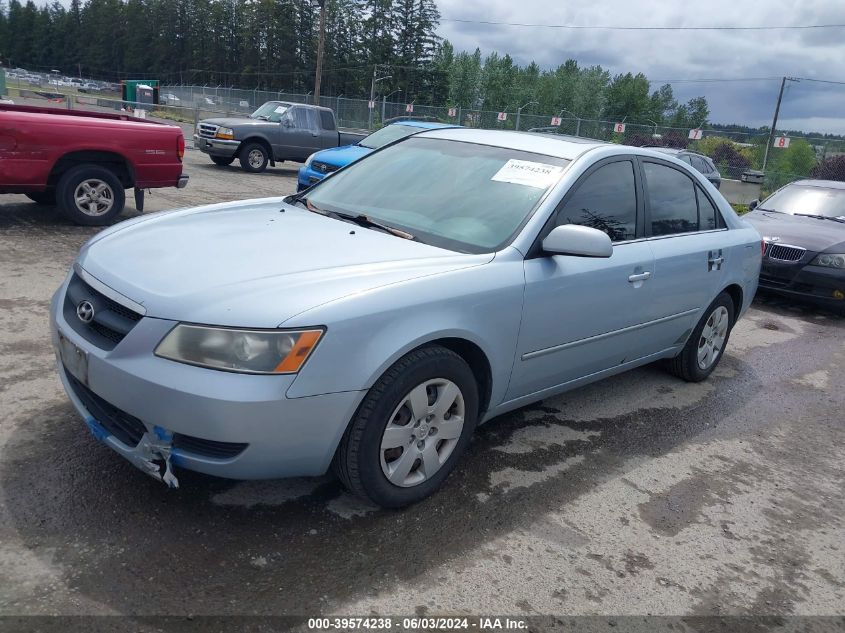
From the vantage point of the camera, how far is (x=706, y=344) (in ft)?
17.4

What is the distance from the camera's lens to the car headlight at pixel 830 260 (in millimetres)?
8031

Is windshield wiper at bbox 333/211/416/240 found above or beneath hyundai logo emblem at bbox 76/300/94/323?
above

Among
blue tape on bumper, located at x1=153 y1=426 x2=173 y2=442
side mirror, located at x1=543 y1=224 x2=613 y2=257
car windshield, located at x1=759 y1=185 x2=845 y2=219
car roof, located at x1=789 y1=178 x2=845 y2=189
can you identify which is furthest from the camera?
car roof, located at x1=789 y1=178 x2=845 y2=189

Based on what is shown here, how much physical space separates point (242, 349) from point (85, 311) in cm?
83

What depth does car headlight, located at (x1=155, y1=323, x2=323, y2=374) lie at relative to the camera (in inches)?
101

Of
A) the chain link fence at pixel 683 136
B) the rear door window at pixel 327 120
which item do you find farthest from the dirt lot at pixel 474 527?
the chain link fence at pixel 683 136

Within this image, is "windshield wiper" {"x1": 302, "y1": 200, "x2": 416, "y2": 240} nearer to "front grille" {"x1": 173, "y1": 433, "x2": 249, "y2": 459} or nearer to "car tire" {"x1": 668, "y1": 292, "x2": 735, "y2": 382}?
"front grille" {"x1": 173, "y1": 433, "x2": 249, "y2": 459}

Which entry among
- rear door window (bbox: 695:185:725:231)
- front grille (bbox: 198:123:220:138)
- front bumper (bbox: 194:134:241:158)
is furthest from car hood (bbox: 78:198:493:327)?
front grille (bbox: 198:123:220:138)

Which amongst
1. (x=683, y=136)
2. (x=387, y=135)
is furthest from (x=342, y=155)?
(x=683, y=136)

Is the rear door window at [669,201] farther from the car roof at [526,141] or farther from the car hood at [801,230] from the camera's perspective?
the car hood at [801,230]

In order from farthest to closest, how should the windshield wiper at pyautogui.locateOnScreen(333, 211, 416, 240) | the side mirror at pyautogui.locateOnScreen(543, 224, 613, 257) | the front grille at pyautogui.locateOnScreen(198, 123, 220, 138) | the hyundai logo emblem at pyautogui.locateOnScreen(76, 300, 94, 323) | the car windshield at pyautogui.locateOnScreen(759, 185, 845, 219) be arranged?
the front grille at pyautogui.locateOnScreen(198, 123, 220, 138)
the car windshield at pyautogui.locateOnScreen(759, 185, 845, 219)
the windshield wiper at pyautogui.locateOnScreen(333, 211, 416, 240)
the side mirror at pyautogui.locateOnScreen(543, 224, 613, 257)
the hyundai logo emblem at pyautogui.locateOnScreen(76, 300, 94, 323)

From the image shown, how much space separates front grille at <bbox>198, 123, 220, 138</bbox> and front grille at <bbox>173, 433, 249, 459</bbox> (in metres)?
14.3

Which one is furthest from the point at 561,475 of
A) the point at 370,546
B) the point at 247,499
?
the point at 247,499

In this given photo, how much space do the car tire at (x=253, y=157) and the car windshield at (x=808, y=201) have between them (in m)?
10.9
